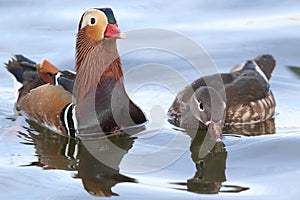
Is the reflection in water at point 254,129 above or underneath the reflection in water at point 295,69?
underneath

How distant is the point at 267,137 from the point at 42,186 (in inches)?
80.8

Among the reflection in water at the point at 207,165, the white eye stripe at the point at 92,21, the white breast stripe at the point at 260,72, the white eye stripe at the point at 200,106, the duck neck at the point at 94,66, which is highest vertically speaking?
the white eye stripe at the point at 92,21

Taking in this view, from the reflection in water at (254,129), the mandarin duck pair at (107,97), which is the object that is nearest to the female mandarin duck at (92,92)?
the mandarin duck pair at (107,97)

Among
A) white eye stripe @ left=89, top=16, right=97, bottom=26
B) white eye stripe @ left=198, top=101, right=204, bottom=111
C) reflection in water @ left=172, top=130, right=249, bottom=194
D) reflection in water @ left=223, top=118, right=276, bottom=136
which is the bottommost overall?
reflection in water @ left=172, top=130, right=249, bottom=194

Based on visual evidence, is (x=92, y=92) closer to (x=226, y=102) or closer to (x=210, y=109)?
(x=210, y=109)

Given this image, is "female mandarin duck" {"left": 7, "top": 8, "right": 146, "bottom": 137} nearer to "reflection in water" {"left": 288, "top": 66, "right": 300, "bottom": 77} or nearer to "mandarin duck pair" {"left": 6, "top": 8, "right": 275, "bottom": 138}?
"mandarin duck pair" {"left": 6, "top": 8, "right": 275, "bottom": 138}

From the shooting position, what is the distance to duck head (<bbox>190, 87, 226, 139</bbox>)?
6.68 metres

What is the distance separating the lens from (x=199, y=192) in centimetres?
541

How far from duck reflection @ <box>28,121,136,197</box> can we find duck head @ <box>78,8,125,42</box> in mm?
839

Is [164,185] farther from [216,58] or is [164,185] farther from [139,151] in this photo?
[216,58]

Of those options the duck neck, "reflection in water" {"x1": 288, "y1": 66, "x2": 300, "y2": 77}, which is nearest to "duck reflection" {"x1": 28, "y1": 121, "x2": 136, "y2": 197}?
the duck neck

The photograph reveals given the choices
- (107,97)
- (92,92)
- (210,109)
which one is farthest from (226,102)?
(92,92)

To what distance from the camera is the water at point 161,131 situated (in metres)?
5.55

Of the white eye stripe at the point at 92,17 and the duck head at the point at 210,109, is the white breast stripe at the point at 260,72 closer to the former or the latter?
the duck head at the point at 210,109
